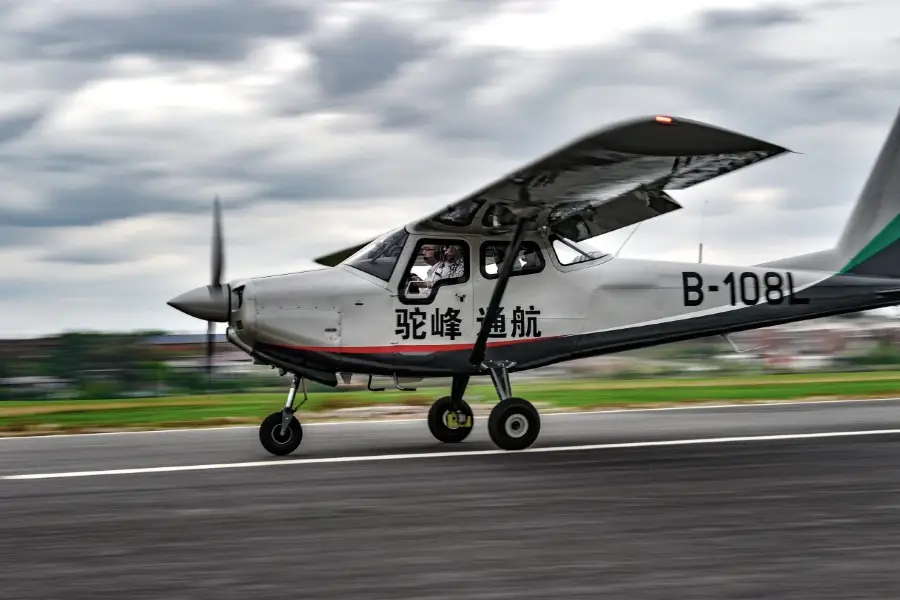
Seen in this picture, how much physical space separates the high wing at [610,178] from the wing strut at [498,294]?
0.20 m

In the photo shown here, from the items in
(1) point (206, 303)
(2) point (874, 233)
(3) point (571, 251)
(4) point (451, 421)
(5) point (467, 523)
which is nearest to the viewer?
(5) point (467, 523)

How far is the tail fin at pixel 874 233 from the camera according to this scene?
42.9 ft

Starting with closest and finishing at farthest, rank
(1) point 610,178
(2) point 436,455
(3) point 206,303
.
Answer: (1) point 610,178, (3) point 206,303, (2) point 436,455

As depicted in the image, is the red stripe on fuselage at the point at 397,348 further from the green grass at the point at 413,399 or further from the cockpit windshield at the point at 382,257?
the green grass at the point at 413,399

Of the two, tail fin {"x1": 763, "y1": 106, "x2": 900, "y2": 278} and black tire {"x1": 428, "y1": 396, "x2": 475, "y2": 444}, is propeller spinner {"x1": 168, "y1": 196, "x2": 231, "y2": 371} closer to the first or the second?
black tire {"x1": 428, "y1": 396, "x2": 475, "y2": 444}

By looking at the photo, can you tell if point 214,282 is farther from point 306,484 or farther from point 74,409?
point 74,409

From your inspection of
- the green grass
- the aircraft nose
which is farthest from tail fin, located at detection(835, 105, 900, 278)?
the aircraft nose

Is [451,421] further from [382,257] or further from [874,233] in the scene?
[874,233]

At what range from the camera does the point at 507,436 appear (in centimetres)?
1122

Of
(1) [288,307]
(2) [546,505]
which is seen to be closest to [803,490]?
(2) [546,505]

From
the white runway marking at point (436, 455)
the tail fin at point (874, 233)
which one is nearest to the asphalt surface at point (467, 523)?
the white runway marking at point (436, 455)

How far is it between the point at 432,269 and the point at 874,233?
564 cm

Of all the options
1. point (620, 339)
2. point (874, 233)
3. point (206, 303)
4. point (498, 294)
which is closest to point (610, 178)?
point (498, 294)

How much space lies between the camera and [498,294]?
11391 mm
